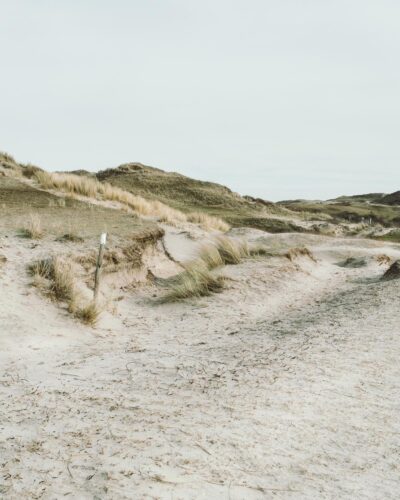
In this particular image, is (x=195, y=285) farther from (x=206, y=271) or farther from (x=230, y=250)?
(x=230, y=250)

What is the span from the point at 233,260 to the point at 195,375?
6.59 meters

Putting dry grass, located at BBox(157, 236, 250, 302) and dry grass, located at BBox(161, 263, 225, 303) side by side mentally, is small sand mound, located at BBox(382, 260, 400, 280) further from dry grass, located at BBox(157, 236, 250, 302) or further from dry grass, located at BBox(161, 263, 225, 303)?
dry grass, located at BBox(161, 263, 225, 303)

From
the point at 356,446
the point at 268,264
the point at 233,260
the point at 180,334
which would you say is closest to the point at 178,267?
the point at 233,260

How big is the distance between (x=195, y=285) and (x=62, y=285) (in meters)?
2.42

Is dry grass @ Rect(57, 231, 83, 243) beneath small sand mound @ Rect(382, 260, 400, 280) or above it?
above

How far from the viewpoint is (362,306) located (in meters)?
8.45

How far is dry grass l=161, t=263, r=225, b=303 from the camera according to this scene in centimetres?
920

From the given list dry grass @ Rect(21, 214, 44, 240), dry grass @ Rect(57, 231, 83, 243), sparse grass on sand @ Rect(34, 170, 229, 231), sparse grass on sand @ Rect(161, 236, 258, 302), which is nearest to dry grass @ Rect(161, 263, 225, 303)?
sparse grass on sand @ Rect(161, 236, 258, 302)

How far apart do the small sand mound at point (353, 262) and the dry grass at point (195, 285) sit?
18.8 feet

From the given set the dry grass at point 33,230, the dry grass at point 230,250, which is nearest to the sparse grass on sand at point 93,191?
the dry grass at point 230,250

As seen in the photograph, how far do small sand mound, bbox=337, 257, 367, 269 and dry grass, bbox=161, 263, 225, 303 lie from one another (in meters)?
5.73

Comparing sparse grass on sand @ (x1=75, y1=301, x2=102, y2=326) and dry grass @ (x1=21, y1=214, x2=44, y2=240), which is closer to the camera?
sparse grass on sand @ (x1=75, y1=301, x2=102, y2=326)

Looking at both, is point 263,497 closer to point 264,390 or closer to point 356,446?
point 356,446

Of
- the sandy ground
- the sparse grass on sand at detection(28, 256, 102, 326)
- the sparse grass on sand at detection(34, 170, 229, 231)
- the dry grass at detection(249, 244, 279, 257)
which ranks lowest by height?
the sandy ground
